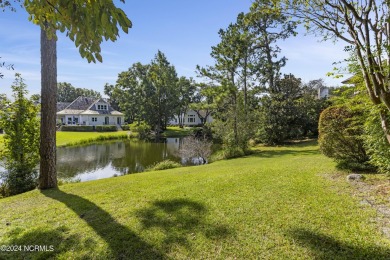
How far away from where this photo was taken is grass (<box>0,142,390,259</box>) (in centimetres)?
302

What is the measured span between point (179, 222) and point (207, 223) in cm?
46

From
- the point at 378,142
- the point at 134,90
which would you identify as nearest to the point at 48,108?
the point at 378,142

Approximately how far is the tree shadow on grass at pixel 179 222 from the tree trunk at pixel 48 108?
4.59 meters

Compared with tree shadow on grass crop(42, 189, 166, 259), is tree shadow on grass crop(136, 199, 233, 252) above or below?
above

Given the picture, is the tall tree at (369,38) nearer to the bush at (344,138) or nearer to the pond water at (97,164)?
the bush at (344,138)

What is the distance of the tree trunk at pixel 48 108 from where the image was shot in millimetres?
7066

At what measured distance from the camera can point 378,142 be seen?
5289 millimetres

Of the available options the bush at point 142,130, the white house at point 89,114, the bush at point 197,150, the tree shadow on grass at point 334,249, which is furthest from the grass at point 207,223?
the white house at point 89,114

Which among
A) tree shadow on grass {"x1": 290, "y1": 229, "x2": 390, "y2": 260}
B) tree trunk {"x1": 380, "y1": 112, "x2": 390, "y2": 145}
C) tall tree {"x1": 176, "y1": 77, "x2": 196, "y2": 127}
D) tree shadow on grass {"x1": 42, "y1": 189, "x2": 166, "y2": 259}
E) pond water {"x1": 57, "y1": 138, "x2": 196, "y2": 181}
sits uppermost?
tall tree {"x1": 176, "y1": 77, "x2": 196, "y2": 127}

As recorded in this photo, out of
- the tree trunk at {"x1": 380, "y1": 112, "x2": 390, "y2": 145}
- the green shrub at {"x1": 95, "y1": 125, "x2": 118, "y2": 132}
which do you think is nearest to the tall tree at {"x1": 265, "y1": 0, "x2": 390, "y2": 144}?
the tree trunk at {"x1": 380, "y1": 112, "x2": 390, "y2": 145}

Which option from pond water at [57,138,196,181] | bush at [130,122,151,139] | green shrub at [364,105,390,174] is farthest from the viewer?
bush at [130,122,151,139]

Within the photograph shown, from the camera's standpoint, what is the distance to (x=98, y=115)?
142 ft

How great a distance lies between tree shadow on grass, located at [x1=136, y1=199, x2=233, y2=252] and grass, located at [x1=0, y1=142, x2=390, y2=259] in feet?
0.05

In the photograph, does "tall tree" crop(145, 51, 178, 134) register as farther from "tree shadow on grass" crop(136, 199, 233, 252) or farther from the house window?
"tree shadow on grass" crop(136, 199, 233, 252)
